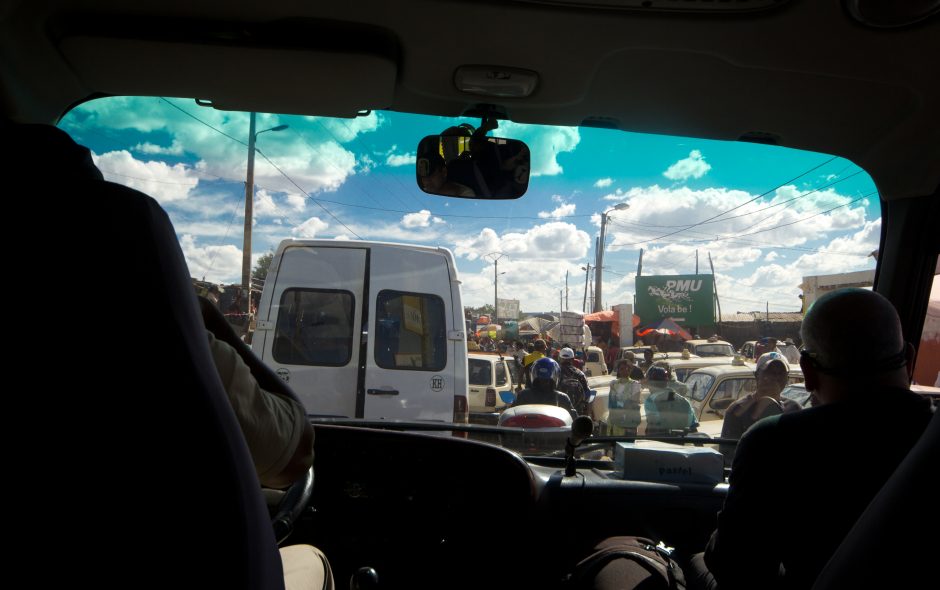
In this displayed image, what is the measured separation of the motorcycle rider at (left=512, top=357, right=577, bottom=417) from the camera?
262 inches

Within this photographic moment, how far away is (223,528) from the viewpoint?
113 cm

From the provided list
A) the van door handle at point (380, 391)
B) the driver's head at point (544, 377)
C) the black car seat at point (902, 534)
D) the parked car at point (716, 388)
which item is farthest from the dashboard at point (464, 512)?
the driver's head at point (544, 377)

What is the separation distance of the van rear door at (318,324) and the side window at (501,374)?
5.05 m

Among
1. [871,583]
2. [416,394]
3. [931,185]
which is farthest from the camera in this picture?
[416,394]

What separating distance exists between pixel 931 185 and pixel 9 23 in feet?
12.2

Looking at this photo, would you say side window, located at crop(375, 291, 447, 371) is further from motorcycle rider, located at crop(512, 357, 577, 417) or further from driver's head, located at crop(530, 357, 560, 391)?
driver's head, located at crop(530, 357, 560, 391)

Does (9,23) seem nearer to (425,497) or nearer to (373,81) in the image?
(373,81)

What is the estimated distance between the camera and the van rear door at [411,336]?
6371 mm

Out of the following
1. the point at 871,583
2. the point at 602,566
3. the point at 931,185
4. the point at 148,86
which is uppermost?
the point at 148,86

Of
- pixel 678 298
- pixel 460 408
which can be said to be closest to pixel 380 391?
pixel 460 408

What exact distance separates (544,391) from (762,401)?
284 centimetres

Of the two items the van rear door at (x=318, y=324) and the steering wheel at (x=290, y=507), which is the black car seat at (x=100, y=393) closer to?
the steering wheel at (x=290, y=507)

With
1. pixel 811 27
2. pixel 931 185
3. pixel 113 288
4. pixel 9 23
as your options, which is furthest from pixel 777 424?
pixel 9 23

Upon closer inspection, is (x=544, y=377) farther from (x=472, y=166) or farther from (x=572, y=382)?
(x=472, y=166)
